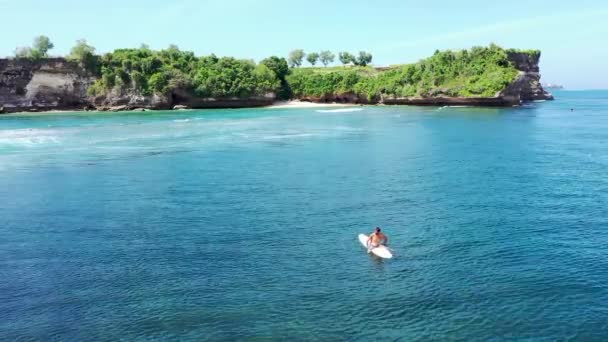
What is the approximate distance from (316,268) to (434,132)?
53472 mm

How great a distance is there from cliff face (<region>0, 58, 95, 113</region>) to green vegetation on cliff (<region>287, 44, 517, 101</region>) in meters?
61.1

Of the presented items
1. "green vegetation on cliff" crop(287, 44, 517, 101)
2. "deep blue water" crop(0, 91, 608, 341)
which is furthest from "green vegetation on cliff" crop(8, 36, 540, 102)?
"deep blue water" crop(0, 91, 608, 341)

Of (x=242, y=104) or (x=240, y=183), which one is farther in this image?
(x=242, y=104)

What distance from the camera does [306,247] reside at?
26.9 metres

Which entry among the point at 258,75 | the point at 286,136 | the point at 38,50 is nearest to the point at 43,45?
the point at 38,50

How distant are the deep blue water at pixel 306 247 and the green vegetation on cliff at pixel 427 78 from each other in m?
77.5

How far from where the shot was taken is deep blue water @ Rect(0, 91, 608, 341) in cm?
1936

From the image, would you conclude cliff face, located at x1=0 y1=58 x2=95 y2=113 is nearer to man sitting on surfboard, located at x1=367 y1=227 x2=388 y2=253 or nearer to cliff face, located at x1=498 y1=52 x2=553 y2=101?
cliff face, located at x1=498 y1=52 x2=553 y2=101

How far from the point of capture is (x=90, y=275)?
78.2ft

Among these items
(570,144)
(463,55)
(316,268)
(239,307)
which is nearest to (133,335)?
(239,307)

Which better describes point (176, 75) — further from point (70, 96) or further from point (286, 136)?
point (286, 136)

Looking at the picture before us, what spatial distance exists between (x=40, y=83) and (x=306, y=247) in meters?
133

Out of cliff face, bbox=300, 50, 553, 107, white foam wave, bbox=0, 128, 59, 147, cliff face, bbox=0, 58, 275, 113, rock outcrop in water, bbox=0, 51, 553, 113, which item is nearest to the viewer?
white foam wave, bbox=0, 128, 59, 147

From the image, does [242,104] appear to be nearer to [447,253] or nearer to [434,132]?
[434,132]
